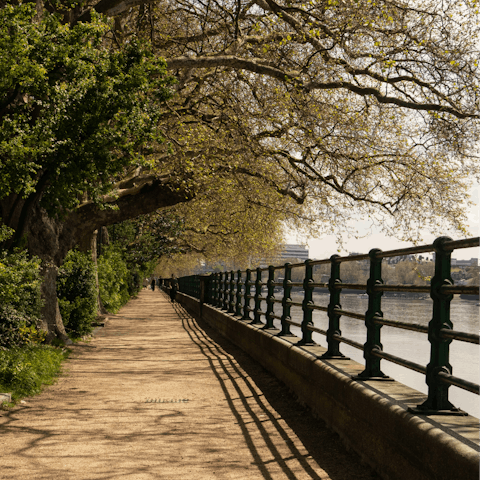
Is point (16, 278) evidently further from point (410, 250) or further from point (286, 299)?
point (410, 250)

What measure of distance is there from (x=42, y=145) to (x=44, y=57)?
1231 mm

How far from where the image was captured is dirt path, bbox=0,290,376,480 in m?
4.76

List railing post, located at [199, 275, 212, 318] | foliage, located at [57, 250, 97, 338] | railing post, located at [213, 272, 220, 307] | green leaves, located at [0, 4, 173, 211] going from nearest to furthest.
Result: green leaves, located at [0, 4, 173, 211], foliage, located at [57, 250, 97, 338], railing post, located at [213, 272, 220, 307], railing post, located at [199, 275, 212, 318]

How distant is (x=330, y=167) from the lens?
53.7ft

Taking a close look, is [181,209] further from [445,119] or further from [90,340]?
[445,119]

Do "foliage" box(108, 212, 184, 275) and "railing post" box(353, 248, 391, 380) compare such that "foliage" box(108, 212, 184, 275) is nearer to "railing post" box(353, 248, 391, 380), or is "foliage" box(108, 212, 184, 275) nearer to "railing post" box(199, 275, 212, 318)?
"railing post" box(199, 275, 212, 318)

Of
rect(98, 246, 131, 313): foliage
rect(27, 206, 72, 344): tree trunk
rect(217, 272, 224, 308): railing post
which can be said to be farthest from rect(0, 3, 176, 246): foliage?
rect(98, 246, 131, 313): foliage

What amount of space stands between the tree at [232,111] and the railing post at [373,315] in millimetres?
4804

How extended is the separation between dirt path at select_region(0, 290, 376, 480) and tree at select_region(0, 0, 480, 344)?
3.04 m

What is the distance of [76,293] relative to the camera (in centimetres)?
1436

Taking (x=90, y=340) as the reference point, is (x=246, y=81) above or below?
above

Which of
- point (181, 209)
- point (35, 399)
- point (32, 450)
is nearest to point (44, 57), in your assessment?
point (35, 399)

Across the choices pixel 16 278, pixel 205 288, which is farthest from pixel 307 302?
pixel 205 288

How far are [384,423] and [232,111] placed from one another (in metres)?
12.1
